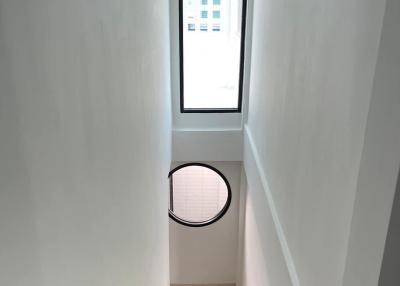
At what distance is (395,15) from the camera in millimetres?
917

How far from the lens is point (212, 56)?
5258 millimetres

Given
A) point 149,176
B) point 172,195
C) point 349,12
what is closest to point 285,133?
point 149,176

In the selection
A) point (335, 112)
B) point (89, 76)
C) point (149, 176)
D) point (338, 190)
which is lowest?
point (149, 176)

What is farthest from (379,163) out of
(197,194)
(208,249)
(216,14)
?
(197,194)

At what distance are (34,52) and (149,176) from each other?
6.79 ft

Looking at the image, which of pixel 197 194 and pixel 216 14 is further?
pixel 197 194

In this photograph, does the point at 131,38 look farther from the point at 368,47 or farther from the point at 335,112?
the point at 368,47

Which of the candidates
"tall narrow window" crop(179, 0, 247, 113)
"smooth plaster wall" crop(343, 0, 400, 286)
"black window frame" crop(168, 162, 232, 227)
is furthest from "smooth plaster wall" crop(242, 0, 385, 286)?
"black window frame" crop(168, 162, 232, 227)

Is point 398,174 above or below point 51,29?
below

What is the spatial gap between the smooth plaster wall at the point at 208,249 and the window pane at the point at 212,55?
108 centimetres

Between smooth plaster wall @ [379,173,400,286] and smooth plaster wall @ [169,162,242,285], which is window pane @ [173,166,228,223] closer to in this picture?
smooth plaster wall @ [169,162,242,285]

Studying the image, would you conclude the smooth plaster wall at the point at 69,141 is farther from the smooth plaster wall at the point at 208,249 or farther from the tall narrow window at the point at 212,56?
the smooth plaster wall at the point at 208,249

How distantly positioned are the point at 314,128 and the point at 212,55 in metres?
3.54

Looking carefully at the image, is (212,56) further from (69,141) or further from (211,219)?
(69,141)
